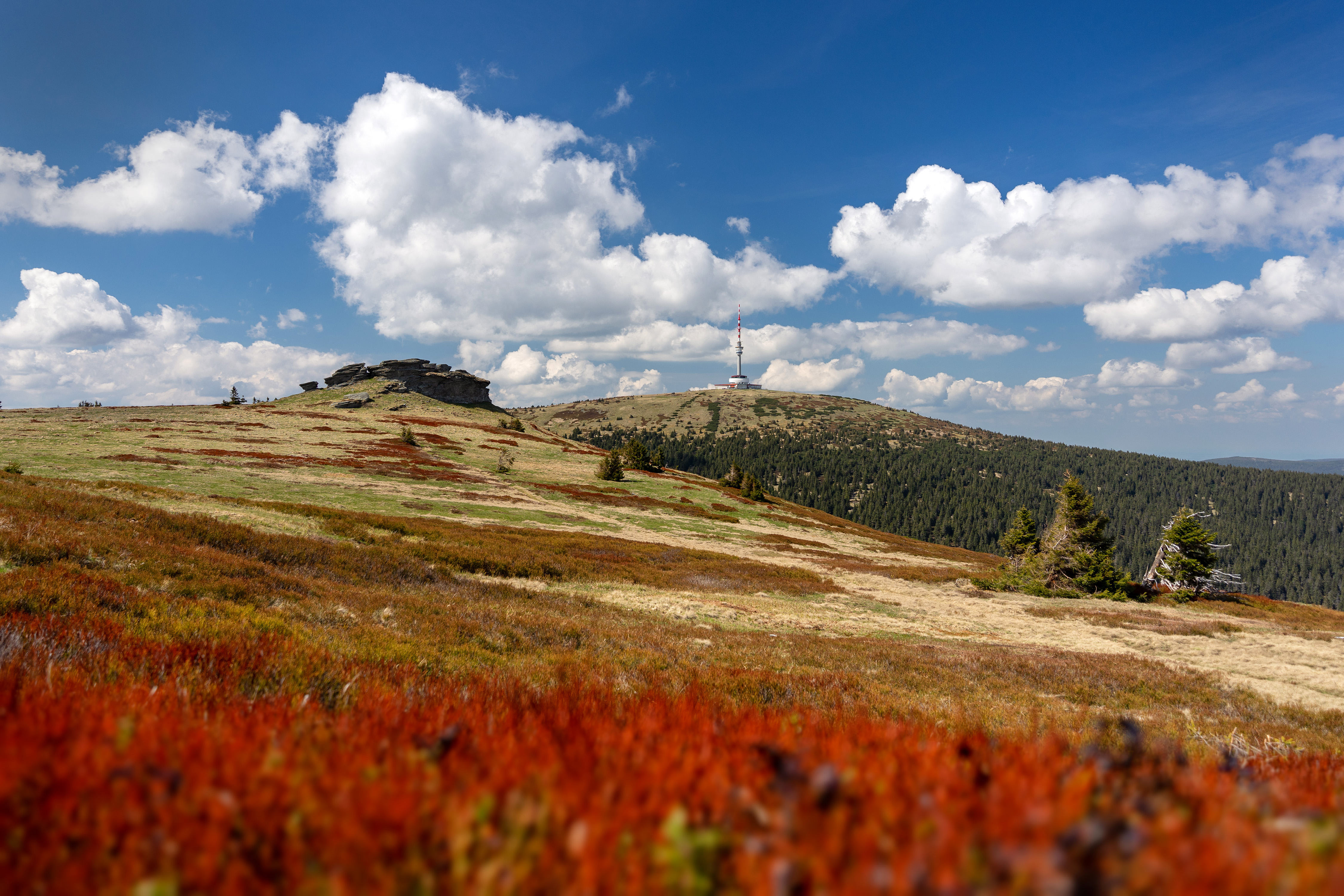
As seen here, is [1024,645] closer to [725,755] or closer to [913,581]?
[913,581]

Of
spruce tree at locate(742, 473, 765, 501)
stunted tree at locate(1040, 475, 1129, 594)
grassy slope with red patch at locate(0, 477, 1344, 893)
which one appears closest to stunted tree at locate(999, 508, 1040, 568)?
stunted tree at locate(1040, 475, 1129, 594)

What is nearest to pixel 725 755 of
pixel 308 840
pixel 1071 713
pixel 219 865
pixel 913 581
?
pixel 308 840

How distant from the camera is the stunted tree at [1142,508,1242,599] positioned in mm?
36625

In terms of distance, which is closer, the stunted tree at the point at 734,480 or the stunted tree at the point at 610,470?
the stunted tree at the point at 610,470

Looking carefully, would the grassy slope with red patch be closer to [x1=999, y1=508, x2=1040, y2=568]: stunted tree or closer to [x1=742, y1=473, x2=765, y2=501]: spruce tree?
[x1=999, y1=508, x2=1040, y2=568]: stunted tree

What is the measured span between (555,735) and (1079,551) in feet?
142

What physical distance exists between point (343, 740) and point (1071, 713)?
10.9 metres

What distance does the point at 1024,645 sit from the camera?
1847 centimetres

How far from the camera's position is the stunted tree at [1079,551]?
35062 mm

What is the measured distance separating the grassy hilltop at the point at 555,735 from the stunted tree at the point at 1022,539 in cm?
2029

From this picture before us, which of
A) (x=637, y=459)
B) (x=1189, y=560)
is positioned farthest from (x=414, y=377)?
(x=1189, y=560)

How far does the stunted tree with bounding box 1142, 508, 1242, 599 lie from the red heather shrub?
46.6 metres

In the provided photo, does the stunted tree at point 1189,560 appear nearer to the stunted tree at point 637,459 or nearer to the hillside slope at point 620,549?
the hillside slope at point 620,549

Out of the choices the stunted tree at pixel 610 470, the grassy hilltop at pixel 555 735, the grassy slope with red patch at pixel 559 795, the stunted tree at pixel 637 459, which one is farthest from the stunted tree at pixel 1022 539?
the stunted tree at pixel 637 459
